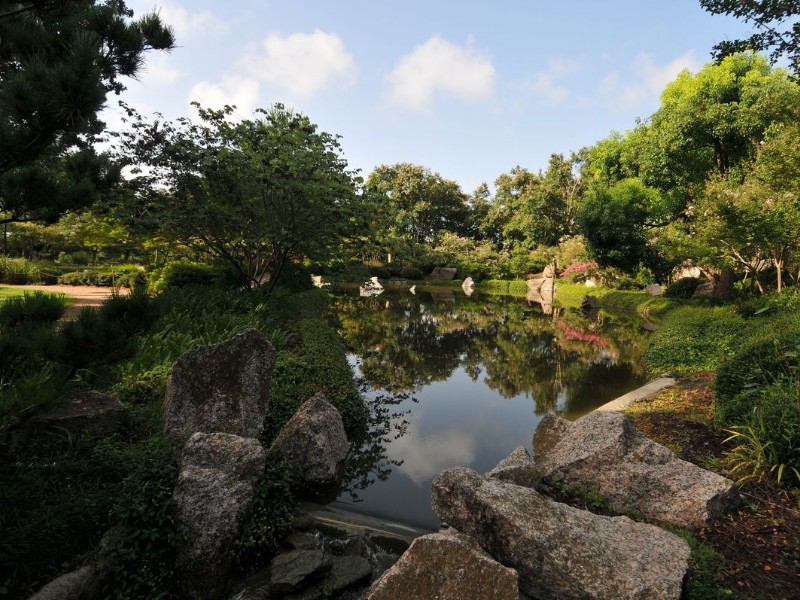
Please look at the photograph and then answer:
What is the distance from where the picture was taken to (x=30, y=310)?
3646 mm

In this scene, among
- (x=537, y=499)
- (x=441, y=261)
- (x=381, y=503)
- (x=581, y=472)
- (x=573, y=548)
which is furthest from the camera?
(x=441, y=261)

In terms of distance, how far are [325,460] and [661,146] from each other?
1896cm

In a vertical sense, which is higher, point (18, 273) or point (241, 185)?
point (241, 185)

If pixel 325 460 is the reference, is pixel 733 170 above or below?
above

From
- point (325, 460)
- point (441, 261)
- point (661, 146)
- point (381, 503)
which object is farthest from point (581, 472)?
point (441, 261)

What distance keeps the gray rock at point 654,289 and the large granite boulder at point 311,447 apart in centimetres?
2652

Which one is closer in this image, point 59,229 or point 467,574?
point 467,574

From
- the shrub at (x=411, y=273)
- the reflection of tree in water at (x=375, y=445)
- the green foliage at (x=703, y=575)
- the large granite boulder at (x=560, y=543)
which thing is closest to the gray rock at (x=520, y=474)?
the large granite boulder at (x=560, y=543)

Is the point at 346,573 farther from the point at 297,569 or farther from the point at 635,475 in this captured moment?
the point at 635,475

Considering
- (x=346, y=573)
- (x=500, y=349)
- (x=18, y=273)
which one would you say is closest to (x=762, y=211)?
(x=500, y=349)

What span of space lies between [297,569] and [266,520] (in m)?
0.61

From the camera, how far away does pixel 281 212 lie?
39.8 ft

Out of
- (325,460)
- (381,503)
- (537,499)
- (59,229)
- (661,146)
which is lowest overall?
(381,503)

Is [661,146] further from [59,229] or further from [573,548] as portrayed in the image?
[59,229]
